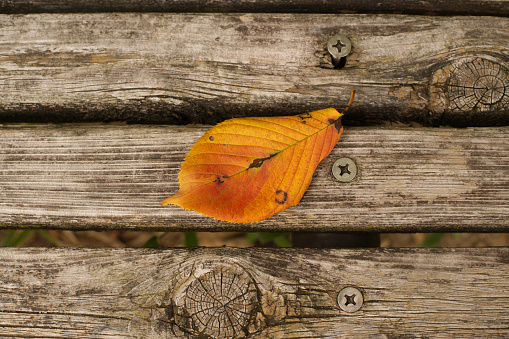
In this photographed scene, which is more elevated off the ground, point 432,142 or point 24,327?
point 432,142

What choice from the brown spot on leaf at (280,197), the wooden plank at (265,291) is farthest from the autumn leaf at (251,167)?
the wooden plank at (265,291)

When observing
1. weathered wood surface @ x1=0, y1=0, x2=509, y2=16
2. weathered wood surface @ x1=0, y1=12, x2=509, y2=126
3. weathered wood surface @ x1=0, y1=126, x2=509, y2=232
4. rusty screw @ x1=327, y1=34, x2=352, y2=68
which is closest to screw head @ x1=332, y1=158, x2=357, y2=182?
weathered wood surface @ x1=0, y1=126, x2=509, y2=232

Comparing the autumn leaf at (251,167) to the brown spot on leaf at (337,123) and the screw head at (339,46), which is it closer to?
the brown spot on leaf at (337,123)

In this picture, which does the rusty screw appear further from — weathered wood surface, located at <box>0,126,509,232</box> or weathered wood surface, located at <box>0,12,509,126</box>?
weathered wood surface, located at <box>0,126,509,232</box>

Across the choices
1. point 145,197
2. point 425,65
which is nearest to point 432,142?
point 425,65

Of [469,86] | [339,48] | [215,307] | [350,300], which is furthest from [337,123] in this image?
[215,307]

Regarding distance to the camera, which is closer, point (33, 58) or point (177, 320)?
point (177, 320)

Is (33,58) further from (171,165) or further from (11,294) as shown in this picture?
(11,294)
